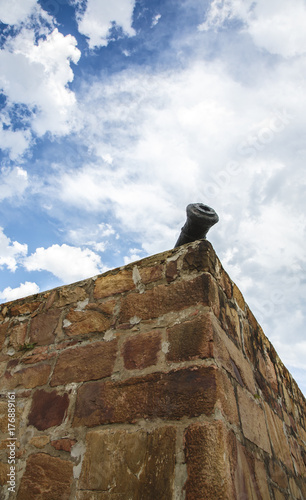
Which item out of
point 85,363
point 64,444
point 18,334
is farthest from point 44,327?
point 64,444

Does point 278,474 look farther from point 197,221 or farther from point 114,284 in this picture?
point 197,221

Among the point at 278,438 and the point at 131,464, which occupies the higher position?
the point at 278,438

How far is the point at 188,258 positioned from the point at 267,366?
1.26 m

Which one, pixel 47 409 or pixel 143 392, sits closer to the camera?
pixel 143 392

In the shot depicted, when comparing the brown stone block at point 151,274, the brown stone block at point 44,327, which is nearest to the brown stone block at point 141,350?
the brown stone block at point 151,274

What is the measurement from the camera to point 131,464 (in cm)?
142

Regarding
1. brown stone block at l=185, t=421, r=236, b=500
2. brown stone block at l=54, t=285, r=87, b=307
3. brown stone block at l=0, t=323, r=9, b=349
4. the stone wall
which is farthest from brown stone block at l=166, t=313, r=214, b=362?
brown stone block at l=0, t=323, r=9, b=349

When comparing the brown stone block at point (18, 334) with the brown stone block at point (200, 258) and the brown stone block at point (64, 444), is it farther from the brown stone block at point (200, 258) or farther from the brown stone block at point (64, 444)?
the brown stone block at point (200, 258)

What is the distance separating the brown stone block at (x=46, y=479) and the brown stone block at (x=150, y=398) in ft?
0.64

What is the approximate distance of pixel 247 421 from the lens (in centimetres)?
172

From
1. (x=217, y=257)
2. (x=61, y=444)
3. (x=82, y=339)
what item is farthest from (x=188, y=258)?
(x=61, y=444)

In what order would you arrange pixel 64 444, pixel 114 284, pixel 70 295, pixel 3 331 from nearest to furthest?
pixel 64 444 < pixel 114 284 < pixel 70 295 < pixel 3 331

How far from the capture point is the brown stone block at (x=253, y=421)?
169 cm

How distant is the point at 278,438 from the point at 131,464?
1.34 metres
